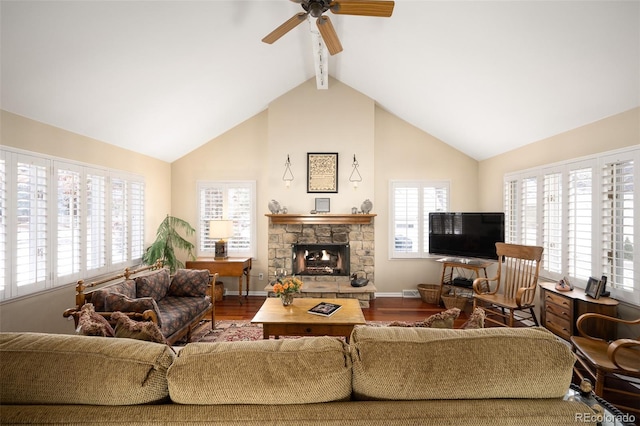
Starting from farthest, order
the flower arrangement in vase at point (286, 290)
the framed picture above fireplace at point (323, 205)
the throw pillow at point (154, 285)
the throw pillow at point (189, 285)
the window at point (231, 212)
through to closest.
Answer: the window at point (231, 212), the framed picture above fireplace at point (323, 205), the throw pillow at point (189, 285), the throw pillow at point (154, 285), the flower arrangement in vase at point (286, 290)

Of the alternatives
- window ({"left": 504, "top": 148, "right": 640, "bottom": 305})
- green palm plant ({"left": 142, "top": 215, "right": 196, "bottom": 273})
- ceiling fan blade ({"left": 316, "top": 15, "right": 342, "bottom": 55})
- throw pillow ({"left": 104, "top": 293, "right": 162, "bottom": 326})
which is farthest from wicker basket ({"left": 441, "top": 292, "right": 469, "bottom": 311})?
green palm plant ({"left": 142, "top": 215, "right": 196, "bottom": 273})

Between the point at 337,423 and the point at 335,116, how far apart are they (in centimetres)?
509

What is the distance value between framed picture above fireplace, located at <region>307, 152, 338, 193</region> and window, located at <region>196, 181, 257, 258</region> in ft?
3.90

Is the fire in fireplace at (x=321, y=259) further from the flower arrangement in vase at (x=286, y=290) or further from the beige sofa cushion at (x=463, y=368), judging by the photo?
the beige sofa cushion at (x=463, y=368)

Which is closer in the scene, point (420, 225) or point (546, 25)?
point (546, 25)

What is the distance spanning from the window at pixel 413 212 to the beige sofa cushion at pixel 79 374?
494 centimetres

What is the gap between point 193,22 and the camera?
9.77 feet

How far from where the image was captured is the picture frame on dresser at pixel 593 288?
2.87 meters

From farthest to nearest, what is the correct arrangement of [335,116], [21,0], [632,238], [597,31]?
[335,116]
[632,238]
[597,31]
[21,0]

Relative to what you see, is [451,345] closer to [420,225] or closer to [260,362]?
[260,362]

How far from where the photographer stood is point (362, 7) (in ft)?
7.76

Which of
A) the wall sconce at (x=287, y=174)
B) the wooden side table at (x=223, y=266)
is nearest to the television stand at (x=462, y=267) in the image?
the wall sconce at (x=287, y=174)

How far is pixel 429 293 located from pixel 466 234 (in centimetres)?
119

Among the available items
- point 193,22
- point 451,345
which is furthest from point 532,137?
point 193,22
